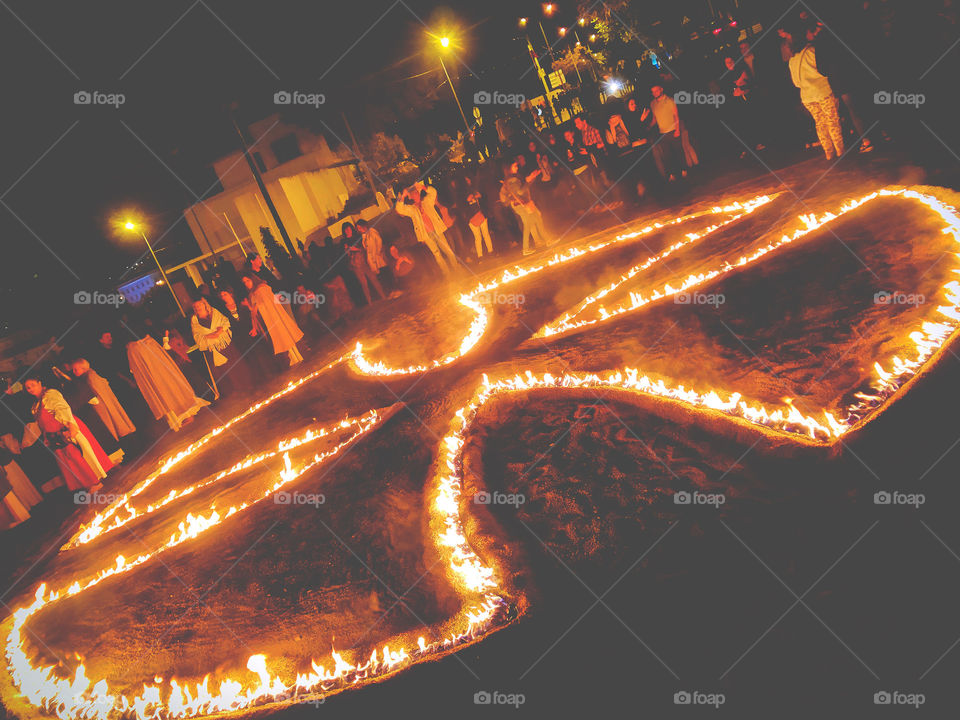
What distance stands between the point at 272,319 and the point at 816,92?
10745 mm

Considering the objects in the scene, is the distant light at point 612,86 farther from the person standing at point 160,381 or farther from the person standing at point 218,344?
the person standing at point 160,381

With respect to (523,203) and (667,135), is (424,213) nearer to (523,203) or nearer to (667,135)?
(523,203)

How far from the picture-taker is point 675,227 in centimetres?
998

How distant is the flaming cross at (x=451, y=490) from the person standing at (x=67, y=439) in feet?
6.52

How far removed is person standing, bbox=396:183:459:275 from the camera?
12.3 m

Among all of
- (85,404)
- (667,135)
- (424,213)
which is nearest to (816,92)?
(667,135)

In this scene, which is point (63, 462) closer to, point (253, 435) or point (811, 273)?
point (253, 435)

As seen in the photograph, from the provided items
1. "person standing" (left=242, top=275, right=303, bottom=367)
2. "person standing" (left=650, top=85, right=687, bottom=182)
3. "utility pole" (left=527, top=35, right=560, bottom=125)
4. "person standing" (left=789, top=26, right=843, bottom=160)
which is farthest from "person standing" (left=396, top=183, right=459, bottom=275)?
"utility pole" (left=527, top=35, right=560, bottom=125)

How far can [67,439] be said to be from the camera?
9.77m

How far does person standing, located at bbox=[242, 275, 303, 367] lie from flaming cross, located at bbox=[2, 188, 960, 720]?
3.59 metres

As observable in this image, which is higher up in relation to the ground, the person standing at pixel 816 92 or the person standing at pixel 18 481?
the person standing at pixel 816 92

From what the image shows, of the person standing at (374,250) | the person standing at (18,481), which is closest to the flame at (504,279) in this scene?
the person standing at (374,250)

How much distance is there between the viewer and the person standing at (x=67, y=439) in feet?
31.6

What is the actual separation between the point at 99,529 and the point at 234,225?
94.1 feet
